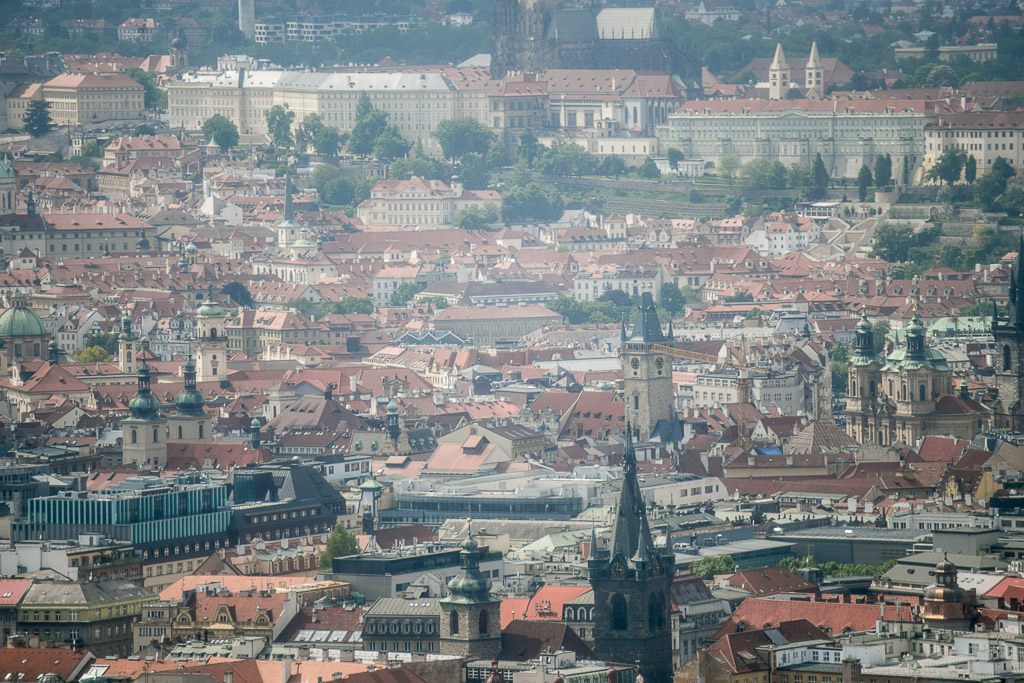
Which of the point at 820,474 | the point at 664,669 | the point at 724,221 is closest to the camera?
the point at 664,669

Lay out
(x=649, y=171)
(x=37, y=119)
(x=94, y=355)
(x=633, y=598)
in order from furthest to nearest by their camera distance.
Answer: (x=37, y=119) < (x=649, y=171) < (x=94, y=355) < (x=633, y=598)

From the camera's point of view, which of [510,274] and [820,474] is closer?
[820,474]

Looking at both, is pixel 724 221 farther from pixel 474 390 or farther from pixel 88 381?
pixel 88 381

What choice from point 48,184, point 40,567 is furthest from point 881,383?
point 48,184

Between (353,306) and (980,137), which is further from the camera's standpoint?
(980,137)

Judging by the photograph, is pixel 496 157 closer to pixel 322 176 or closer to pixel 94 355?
pixel 322 176

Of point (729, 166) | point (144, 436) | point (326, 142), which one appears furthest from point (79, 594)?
point (326, 142)
